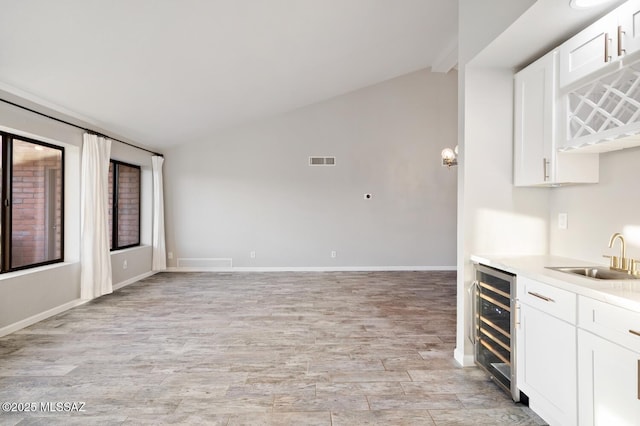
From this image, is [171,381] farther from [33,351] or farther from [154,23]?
[154,23]

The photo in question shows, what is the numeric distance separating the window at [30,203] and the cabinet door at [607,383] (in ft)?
16.7

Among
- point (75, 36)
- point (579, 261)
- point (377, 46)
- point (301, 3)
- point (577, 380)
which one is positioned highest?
point (377, 46)

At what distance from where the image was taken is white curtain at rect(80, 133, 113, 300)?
14.3 feet

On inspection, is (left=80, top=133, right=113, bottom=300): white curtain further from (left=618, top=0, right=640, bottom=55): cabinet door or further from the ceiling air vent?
(left=618, top=0, right=640, bottom=55): cabinet door

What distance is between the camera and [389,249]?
6820 mm

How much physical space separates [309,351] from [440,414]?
1253 mm

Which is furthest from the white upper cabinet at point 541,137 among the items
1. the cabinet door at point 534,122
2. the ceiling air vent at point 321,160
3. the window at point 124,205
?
the window at point 124,205

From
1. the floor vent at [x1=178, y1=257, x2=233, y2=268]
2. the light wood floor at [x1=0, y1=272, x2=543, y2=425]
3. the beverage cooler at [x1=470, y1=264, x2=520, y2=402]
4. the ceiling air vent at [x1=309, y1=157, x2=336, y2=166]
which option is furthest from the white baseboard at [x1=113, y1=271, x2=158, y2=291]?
the beverage cooler at [x1=470, y1=264, x2=520, y2=402]

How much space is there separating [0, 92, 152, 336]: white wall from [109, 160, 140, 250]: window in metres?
0.43

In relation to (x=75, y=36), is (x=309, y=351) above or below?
below

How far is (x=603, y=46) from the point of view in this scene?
1786 millimetres

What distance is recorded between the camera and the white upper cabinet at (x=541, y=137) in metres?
2.22

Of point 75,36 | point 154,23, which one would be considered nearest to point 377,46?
point 154,23

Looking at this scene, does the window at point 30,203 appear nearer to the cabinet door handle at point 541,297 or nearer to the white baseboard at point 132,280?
the white baseboard at point 132,280
